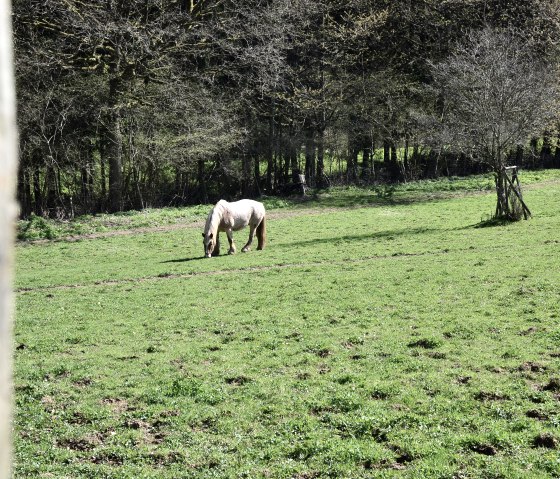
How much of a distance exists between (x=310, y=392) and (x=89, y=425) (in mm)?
2773

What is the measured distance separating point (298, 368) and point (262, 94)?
3118cm

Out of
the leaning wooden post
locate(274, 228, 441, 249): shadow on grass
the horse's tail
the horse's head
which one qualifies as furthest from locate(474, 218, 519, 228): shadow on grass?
the leaning wooden post

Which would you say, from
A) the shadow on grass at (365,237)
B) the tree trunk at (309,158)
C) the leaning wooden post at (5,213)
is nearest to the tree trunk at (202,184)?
the tree trunk at (309,158)

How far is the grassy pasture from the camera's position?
820cm

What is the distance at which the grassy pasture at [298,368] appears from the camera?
8195 mm

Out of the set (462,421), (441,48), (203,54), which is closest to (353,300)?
(462,421)

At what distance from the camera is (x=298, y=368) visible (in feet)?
37.7

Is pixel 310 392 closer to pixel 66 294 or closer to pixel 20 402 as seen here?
pixel 20 402

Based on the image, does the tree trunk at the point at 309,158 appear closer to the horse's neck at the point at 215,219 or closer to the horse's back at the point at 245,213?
the horse's back at the point at 245,213

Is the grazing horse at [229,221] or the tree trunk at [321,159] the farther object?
the tree trunk at [321,159]

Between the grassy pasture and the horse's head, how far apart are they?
1.35 meters

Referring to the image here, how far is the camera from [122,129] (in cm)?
4069

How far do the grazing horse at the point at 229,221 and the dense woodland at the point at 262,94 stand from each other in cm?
930

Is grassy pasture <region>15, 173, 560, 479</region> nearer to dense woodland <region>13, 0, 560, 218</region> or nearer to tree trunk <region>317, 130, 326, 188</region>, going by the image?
dense woodland <region>13, 0, 560, 218</region>
